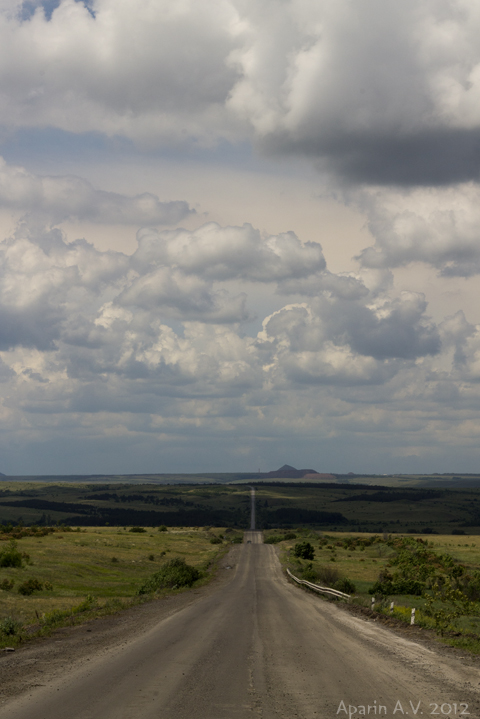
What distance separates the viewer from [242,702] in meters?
13.0

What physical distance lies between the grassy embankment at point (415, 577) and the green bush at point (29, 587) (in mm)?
21817

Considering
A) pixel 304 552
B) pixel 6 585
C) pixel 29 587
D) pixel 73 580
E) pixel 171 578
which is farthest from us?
pixel 304 552

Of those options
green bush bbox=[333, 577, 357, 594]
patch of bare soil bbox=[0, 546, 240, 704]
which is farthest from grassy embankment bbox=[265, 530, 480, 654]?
patch of bare soil bbox=[0, 546, 240, 704]

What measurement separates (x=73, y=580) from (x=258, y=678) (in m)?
37.6

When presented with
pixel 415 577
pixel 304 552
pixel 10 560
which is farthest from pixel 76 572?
pixel 304 552

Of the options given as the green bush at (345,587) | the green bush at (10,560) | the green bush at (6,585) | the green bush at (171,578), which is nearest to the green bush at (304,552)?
the green bush at (171,578)

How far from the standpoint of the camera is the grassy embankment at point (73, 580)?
2825 centimetres

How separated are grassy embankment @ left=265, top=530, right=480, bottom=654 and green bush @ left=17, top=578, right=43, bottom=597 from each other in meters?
21.8

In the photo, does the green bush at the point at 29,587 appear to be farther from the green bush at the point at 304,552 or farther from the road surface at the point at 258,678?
the green bush at the point at 304,552

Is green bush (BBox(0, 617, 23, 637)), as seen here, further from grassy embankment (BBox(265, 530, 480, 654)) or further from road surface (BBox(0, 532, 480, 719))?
grassy embankment (BBox(265, 530, 480, 654))

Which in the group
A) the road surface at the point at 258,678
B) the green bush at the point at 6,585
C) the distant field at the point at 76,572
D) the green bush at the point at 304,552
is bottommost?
the green bush at the point at 304,552

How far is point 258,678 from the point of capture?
50.8ft

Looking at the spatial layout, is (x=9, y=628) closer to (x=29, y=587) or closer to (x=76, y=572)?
(x=29, y=587)

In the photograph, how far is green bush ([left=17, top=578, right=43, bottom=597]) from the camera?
129 ft
